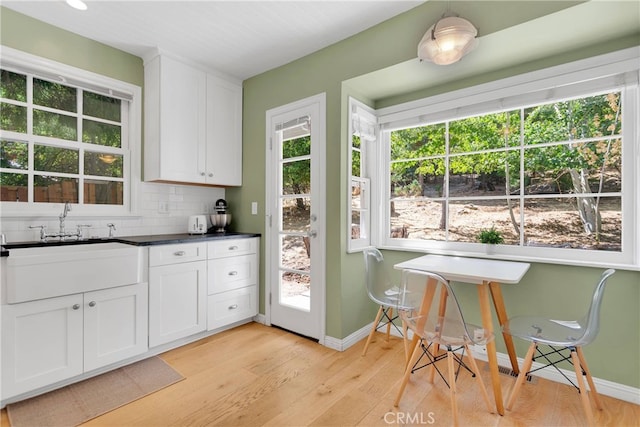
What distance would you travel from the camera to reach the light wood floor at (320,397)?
1.67m

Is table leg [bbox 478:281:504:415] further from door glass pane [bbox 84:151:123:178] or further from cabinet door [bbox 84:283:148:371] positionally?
door glass pane [bbox 84:151:123:178]

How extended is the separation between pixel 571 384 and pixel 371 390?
4.46ft

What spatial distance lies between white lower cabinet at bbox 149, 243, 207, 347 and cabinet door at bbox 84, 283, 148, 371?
82 mm

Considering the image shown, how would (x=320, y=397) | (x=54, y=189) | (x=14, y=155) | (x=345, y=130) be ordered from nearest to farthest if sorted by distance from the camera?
(x=320, y=397) < (x=14, y=155) < (x=54, y=189) < (x=345, y=130)

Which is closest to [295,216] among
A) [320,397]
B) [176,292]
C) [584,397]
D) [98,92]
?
[176,292]

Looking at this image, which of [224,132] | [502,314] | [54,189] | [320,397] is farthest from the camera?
[224,132]

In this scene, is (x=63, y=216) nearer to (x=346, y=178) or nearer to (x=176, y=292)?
(x=176, y=292)

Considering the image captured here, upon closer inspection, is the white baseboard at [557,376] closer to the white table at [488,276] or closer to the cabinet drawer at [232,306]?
the white table at [488,276]

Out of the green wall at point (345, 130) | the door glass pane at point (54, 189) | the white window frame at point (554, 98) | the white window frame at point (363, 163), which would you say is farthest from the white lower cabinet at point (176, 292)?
the white window frame at point (554, 98)

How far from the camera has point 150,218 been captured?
9.56ft

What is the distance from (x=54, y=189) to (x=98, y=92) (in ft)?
2.93

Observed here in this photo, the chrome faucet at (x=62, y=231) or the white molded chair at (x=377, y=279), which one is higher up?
the chrome faucet at (x=62, y=231)

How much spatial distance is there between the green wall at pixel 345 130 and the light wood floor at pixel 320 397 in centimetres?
32

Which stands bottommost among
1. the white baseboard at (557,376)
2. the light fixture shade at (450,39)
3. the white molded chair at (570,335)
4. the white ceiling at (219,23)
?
the white baseboard at (557,376)
